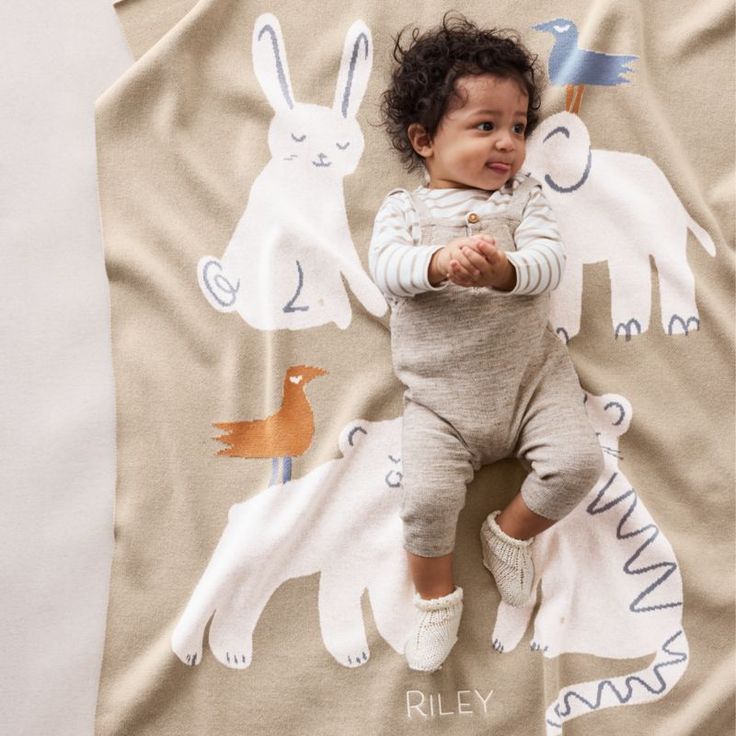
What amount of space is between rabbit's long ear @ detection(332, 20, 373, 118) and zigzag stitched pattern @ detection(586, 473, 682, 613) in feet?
2.36

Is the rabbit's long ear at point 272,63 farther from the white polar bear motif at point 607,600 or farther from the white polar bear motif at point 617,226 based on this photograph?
the white polar bear motif at point 607,600

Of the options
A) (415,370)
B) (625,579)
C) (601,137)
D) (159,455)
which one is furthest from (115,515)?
(601,137)

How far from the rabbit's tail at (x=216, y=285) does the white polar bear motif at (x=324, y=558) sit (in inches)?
10.9

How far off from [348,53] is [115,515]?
0.82 m

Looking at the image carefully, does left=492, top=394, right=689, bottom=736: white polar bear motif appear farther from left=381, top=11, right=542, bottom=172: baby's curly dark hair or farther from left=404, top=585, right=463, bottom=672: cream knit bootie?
left=381, top=11, right=542, bottom=172: baby's curly dark hair

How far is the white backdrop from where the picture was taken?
3.71 ft

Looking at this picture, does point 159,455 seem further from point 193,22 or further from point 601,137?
point 601,137

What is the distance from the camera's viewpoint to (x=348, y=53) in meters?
1.27

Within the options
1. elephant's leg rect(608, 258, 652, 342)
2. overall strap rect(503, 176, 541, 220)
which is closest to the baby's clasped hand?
overall strap rect(503, 176, 541, 220)

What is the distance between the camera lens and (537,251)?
1.04 meters

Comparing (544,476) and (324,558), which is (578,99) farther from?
(324,558)

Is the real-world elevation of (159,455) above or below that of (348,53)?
below

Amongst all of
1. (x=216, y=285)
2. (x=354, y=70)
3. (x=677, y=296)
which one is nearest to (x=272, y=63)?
(x=354, y=70)

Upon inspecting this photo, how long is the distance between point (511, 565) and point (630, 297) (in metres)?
0.45
